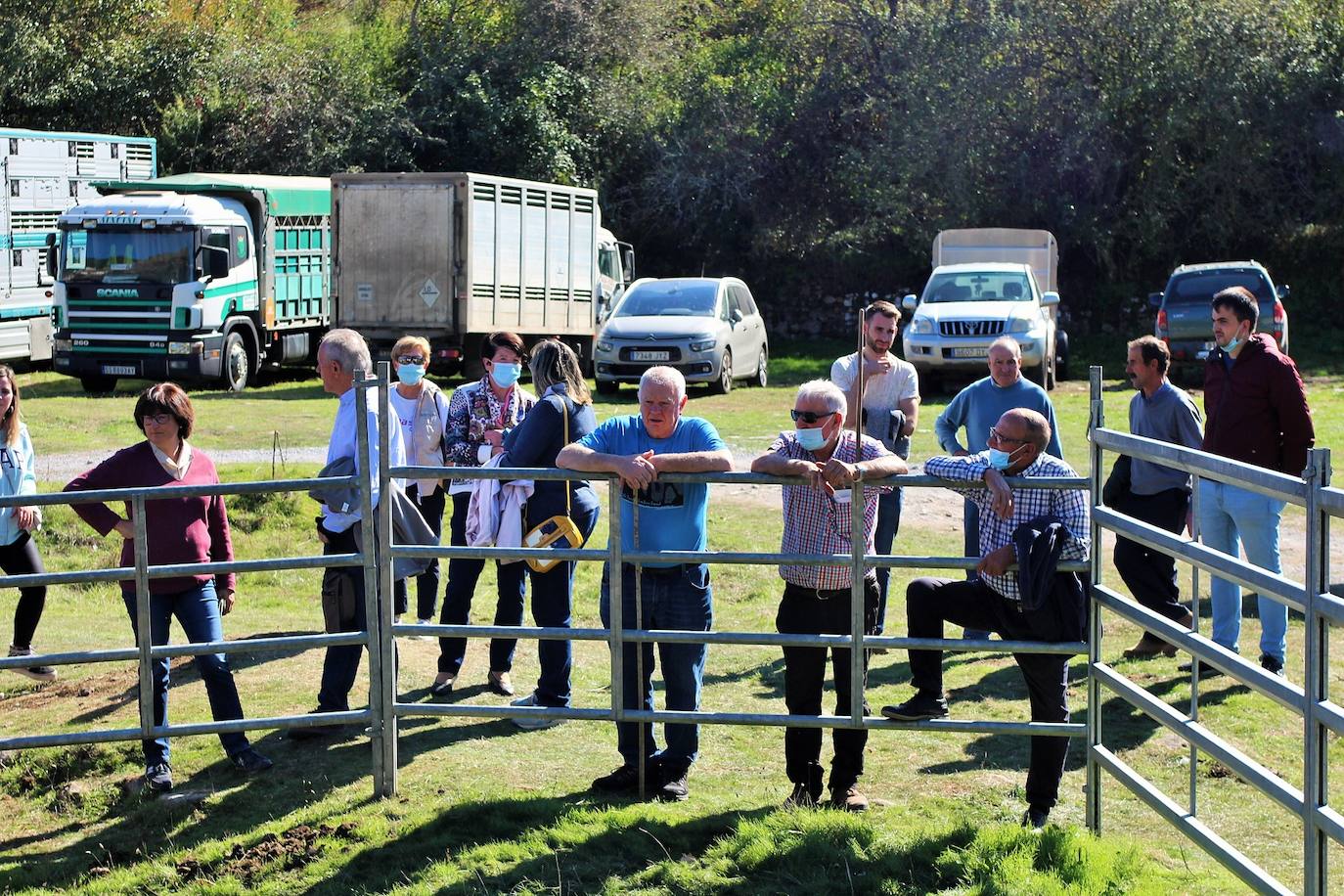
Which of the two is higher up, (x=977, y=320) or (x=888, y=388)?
(x=977, y=320)

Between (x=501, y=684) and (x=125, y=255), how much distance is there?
55.5 feet

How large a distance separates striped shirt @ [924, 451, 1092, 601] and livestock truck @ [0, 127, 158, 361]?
21215 mm

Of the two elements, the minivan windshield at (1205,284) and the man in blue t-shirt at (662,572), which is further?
the minivan windshield at (1205,284)

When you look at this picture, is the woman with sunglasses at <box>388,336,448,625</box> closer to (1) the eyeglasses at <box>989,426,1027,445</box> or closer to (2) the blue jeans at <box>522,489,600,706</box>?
(2) the blue jeans at <box>522,489,600,706</box>

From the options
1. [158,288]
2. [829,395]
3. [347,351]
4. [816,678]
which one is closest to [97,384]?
[158,288]


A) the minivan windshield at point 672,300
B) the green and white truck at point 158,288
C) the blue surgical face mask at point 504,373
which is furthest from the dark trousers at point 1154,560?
the green and white truck at point 158,288

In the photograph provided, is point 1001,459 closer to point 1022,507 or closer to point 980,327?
point 1022,507

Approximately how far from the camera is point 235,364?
23562mm

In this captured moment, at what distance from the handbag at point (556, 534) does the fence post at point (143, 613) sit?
1.60m

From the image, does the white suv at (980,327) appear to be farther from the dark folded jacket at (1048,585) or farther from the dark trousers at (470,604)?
the dark folded jacket at (1048,585)

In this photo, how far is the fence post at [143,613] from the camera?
6.12 meters

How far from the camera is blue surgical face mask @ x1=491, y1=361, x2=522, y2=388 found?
820cm

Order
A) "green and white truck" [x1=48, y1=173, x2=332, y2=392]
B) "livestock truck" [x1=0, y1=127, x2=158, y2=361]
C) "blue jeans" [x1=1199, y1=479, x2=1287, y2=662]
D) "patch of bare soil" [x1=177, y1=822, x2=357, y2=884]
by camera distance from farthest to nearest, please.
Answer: "livestock truck" [x1=0, y1=127, x2=158, y2=361], "green and white truck" [x1=48, y1=173, x2=332, y2=392], "blue jeans" [x1=1199, y1=479, x2=1287, y2=662], "patch of bare soil" [x1=177, y1=822, x2=357, y2=884]

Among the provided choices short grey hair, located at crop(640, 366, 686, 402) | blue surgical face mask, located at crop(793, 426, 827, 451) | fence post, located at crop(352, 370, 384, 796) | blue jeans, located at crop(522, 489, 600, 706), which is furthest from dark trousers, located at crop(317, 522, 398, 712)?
blue surgical face mask, located at crop(793, 426, 827, 451)
